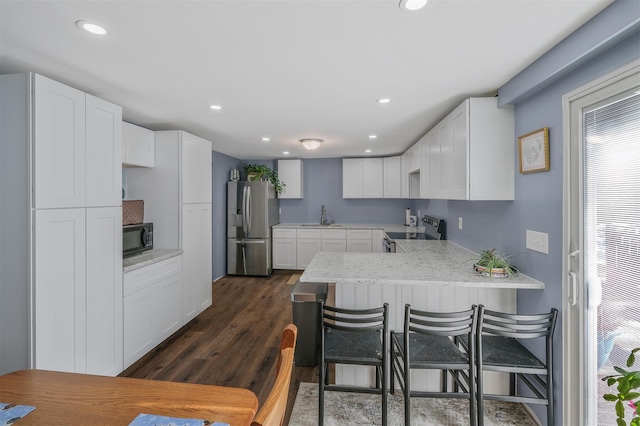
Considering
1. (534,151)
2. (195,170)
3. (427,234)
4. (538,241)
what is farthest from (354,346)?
(427,234)

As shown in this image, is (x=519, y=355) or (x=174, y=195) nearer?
(x=519, y=355)

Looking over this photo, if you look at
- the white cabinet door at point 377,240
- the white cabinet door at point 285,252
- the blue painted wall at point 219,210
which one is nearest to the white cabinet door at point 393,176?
the white cabinet door at point 377,240

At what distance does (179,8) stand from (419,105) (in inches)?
80.5

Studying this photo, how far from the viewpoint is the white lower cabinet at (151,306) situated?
2.52m

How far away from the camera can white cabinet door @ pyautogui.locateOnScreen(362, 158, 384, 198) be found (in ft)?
18.6

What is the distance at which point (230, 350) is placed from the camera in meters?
2.85

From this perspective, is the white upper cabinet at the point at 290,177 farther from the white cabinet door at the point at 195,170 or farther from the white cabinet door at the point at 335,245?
the white cabinet door at the point at 195,170

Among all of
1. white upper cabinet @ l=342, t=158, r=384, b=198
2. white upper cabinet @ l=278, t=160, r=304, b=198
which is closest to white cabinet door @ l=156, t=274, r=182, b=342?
white upper cabinet @ l=278, t=160, r=304, b=198

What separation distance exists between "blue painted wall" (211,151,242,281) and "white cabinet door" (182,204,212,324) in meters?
1.31

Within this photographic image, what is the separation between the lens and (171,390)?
1.01 meters

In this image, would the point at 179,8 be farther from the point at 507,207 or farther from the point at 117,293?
the point at 507,207

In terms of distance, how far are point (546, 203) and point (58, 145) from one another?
3169 mm

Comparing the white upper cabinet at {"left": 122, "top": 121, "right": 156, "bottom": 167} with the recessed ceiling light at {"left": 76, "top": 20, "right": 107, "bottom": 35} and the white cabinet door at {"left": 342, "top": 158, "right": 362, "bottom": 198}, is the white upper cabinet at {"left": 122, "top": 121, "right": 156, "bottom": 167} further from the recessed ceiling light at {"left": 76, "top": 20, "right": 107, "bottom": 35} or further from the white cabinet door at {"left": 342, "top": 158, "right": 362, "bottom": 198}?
the white cabinet door at {"left": 342, "top": 158, "right": 362, "bottom": 198}

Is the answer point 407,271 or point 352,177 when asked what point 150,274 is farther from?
point 352,177
